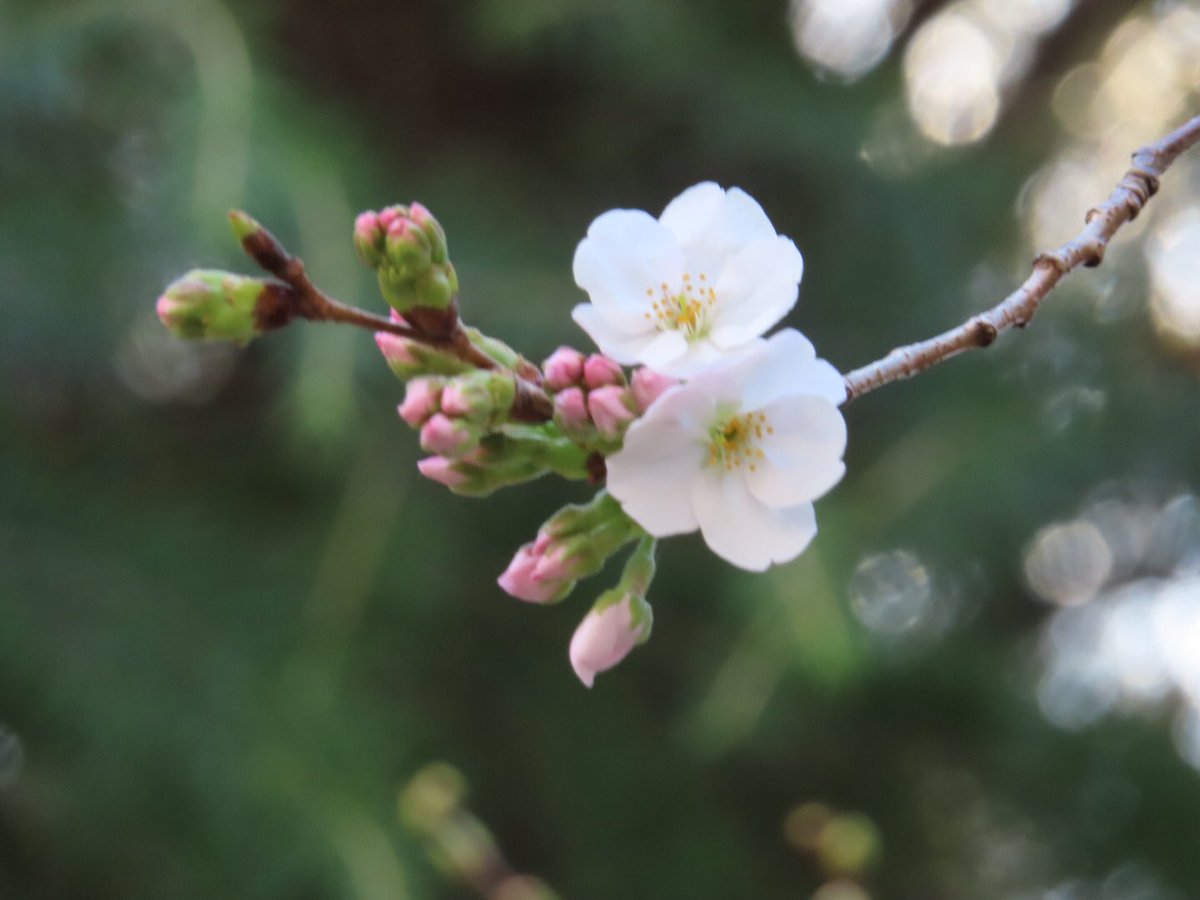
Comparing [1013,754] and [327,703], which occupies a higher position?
[1013,754]

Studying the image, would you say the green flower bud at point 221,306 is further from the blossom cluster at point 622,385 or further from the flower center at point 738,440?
the flower center at point 738,440

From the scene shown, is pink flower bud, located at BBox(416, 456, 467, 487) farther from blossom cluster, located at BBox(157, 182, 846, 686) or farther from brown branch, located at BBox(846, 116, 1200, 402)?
brown branch, located at BBox(846, 116, 1200, 402)

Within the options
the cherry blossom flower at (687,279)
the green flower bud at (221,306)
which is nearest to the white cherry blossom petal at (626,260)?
the cherry blossom flower at (687,279)

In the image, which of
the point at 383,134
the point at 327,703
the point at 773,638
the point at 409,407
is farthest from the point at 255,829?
the point at 383,134

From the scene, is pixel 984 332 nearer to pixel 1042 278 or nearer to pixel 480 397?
pixel 1042 278

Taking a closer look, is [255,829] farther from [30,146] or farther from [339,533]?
[30,146]

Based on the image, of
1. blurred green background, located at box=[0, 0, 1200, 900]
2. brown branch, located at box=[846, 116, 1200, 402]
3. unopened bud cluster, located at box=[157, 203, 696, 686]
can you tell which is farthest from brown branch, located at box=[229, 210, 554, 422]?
blurred green background, located at box=[0, 0, 1200, 900]
